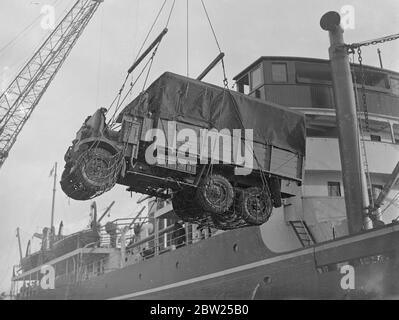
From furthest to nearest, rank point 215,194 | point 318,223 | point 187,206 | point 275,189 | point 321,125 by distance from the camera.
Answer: point 321,125 < point 318,223 < point 275,189 < point 187,206 < point 215,194

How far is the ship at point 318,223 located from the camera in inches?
379

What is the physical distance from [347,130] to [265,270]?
11.5 feet

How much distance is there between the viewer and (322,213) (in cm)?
1237

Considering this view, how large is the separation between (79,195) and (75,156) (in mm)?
740

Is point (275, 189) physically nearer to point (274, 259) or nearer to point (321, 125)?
point (274, 259)

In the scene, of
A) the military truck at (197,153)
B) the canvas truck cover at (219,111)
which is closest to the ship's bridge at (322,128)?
the military truck at (197,153)

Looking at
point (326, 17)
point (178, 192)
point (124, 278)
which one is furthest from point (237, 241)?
point (124, 278)

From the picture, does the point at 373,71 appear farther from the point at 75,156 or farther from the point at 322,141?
the point at 75,156

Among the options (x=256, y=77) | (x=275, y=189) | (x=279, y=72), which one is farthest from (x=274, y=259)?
(x=256, y=77)

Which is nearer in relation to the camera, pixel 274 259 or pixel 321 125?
pixel 274 259

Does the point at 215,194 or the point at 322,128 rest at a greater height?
the point at 322,128

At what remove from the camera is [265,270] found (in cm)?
1131

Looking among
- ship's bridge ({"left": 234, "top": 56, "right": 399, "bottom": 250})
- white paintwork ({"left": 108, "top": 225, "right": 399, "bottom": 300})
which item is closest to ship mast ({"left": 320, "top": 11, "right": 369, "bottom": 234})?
white paintwork ({"left": 108, "top": 225, "right": 399, "bottom": 300})

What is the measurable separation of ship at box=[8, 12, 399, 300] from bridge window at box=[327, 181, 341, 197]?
3 centimetres
